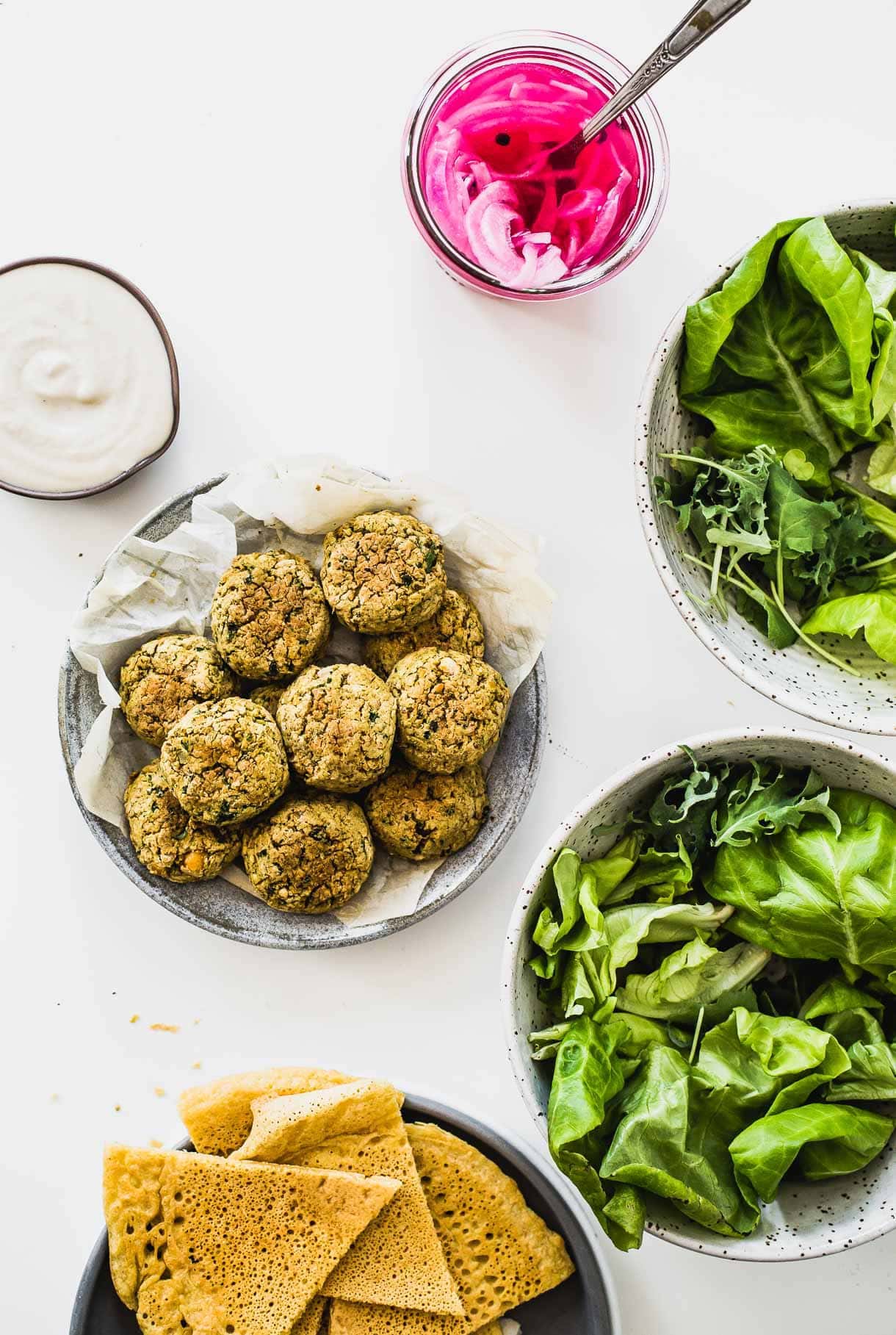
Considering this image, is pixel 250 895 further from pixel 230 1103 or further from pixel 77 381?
pixel 77 381

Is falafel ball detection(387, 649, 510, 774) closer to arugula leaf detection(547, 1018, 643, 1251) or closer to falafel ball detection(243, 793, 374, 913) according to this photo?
falafel ball detection(243, 793, 374, 913)

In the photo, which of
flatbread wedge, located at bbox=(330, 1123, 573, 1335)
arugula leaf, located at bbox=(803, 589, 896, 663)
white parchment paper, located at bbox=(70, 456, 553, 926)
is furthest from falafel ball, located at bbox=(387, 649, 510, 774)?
flatbread wedge, located at bbox=(330, 1123, 573, 1335)

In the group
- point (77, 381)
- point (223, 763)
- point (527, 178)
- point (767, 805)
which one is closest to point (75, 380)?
point (77, 381)

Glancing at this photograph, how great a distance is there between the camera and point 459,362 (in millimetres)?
1924

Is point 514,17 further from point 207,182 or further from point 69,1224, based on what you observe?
point 69,1224

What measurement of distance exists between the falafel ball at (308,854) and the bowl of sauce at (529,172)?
2.81 feet

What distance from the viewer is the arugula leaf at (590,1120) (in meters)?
1.41

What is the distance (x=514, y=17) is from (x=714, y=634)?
3.75 ft

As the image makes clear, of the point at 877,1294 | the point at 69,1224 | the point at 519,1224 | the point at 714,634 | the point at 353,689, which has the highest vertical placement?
the point at 714,634

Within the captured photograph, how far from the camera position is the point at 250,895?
5.94 ft

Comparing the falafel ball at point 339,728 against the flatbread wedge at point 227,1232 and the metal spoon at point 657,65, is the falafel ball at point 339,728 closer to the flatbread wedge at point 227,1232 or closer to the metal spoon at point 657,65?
the flatbread wedge at point 227,1232

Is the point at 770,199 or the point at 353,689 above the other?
the point at 770,199

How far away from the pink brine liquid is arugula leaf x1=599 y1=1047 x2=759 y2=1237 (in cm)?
119

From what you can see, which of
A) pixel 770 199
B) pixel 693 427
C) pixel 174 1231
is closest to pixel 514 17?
pixel 770 199
